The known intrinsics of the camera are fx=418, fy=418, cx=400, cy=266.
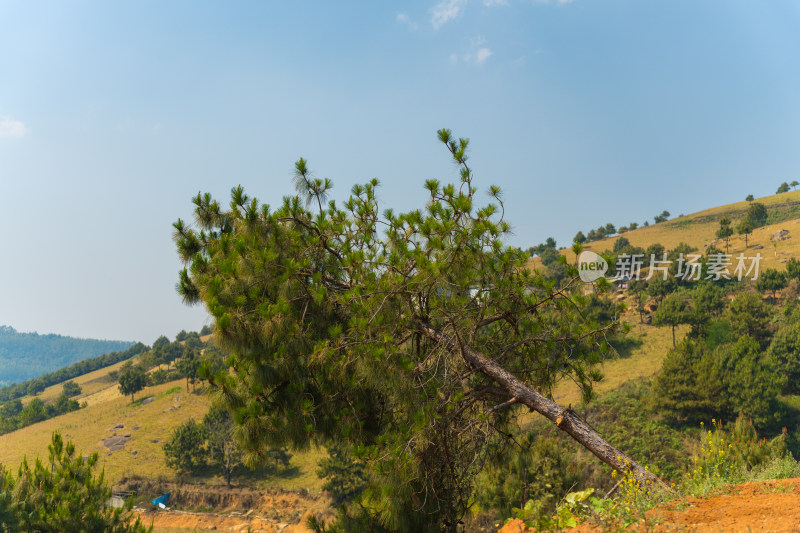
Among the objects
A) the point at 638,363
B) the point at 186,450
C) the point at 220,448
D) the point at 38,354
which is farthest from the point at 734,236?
the point at 38,354

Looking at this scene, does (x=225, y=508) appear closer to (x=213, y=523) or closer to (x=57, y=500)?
(x=213, y=523)

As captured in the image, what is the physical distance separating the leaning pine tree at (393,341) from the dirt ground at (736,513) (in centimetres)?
73

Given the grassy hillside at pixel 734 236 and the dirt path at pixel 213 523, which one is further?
the grassy hillside at pixel 734 236

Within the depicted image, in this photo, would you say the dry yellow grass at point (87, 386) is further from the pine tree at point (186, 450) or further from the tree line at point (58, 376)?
the pine tree at point (186, 450)

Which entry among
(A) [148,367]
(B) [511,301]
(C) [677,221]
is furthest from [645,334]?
(A) [148,367]

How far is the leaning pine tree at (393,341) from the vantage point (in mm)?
4434

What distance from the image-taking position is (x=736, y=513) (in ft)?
10.5

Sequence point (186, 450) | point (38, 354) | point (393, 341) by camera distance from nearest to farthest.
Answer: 1. point (393, 341)
2. point (186, 450)
3. point (38, 354)

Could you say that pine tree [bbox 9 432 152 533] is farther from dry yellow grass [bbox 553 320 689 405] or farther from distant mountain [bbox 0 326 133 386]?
distant mountain [bbox 0 326 133 386]

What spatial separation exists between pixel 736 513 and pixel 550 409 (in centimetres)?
187

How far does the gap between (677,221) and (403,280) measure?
8527cm

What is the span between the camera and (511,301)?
18.8 feet

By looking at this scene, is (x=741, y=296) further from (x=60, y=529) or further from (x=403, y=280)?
(x=60, y=529)

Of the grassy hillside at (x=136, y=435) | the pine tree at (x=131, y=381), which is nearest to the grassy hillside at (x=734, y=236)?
the grassy hillside at (x=136, y=435)
